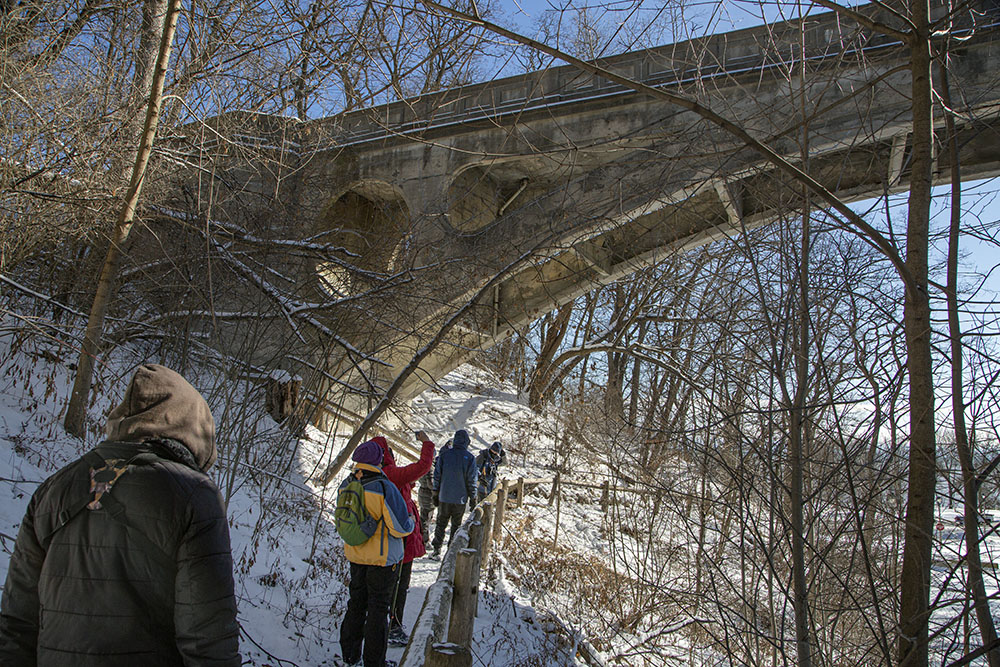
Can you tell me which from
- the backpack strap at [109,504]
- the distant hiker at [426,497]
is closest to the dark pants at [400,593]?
the backpack strap at [109,504]

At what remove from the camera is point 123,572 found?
1819 millimetres

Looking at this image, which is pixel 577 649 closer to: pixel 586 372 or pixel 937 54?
pixel 937 54

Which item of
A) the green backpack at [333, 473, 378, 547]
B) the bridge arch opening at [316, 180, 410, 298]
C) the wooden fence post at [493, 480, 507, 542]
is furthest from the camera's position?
the wooden fence post at [493, 480, 507, 542]

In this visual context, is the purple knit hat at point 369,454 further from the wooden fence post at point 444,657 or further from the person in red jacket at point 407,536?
the wooden fence post at point 444,657

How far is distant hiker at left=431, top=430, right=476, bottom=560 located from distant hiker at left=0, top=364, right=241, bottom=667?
6237 mm

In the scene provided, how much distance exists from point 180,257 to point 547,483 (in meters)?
11.3

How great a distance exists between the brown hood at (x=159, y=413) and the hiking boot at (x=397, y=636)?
131 inches

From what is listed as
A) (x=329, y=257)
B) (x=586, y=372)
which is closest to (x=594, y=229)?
(x=329, y=257)

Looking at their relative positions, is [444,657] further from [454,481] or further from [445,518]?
[445,518]

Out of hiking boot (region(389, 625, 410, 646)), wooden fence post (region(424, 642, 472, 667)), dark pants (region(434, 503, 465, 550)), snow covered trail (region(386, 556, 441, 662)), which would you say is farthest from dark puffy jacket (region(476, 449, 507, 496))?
wooden fence post (region(424, 642, 472, 667))

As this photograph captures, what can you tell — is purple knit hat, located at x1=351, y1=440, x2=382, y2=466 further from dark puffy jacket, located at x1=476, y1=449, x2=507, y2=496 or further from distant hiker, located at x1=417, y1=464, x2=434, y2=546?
dark puffy jacket, located at x1=476, y1=449, x2=507, y2=496

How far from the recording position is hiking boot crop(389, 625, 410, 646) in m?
4.90

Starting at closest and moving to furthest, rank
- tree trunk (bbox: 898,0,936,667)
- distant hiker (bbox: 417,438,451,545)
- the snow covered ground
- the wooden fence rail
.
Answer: tree trunk (bbox: 898,0,936,667), the wooden fence rail, the snow covered ground, distant hiker (bbox: 417,438,451,545)

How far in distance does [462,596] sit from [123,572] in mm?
2381
